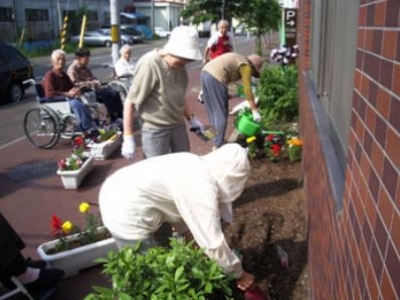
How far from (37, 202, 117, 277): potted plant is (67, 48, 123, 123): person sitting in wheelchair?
469 centimetres

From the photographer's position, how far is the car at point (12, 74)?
40.9 feet

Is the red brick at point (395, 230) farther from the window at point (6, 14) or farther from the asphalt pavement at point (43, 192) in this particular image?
the window at point (6, 14)

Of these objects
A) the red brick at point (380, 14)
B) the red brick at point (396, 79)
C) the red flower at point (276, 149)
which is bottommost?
the red flower at point (276, 149)

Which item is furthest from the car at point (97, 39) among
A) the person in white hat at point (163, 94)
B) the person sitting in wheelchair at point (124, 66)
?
the person in white hat at point (163, 94)

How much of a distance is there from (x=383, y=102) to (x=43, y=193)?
16.7ft

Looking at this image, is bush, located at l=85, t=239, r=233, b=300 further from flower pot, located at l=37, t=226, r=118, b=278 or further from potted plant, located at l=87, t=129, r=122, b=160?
potted plant, located at l=87, t=129, r=122, b=160

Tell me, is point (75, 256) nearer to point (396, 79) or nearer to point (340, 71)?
point (340, 71)

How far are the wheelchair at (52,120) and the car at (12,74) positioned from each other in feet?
16.9

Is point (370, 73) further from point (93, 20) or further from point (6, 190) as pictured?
point (93, 20)

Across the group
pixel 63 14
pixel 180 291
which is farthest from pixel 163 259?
pixel 63 14

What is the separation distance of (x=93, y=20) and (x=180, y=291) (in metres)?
48.8

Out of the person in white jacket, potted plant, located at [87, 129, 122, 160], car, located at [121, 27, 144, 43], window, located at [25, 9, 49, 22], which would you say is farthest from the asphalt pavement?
car, located at [121, 27, 144, 43]

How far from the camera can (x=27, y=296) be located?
120 inches

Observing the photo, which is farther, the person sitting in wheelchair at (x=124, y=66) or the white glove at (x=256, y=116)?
the person sitting in wheelchair at (x=124, y=66)
